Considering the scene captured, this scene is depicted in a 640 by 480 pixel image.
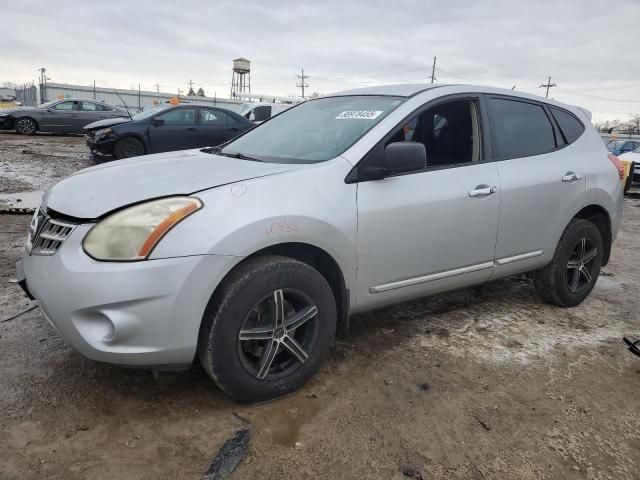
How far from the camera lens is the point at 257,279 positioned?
242 cm

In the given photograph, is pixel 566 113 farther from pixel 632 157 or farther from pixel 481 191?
pixel 632 157

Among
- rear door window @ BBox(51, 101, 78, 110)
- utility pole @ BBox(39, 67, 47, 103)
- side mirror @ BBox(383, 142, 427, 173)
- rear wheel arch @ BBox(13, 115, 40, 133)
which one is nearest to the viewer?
side mirror @ BBox(383, 142, 427, 173)

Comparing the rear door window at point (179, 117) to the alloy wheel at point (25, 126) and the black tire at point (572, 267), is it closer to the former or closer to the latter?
the alloy wheel at point (25, 126)

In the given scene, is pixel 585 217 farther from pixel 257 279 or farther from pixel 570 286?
pixel 257 279

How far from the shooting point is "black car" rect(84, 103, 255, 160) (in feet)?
34.6

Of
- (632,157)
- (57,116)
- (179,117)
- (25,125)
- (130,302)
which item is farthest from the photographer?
(57,116)

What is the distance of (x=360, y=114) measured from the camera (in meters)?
A: 3.25

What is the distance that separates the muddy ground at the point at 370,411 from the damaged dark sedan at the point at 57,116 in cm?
1561

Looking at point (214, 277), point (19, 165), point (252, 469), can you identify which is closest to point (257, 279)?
point (214, 277)

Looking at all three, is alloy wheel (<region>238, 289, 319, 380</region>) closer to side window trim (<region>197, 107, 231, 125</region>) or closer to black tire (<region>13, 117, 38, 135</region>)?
side window trim (<region>197, 107, 231, 125</region>)

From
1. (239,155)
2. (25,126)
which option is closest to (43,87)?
Answer: (25,126)

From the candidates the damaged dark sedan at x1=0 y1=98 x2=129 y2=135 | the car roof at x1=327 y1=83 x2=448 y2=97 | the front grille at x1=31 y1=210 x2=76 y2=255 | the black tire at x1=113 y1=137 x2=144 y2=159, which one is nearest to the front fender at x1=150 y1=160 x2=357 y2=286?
the front grille at x1=31 y1=210 x2=76 y2=255

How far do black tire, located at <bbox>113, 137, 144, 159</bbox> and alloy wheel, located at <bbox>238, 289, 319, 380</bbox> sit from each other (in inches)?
349

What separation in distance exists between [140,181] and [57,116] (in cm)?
1710
